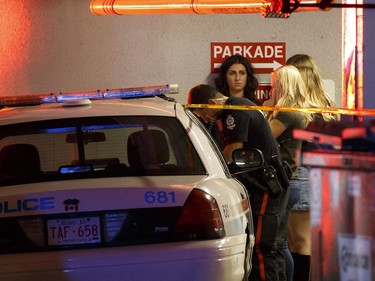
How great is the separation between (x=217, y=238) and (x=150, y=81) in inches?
258

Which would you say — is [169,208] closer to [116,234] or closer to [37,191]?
[116,234]

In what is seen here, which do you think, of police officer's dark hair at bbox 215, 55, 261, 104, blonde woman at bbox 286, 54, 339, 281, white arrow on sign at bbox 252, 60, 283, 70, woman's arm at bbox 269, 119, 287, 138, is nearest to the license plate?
blonde woman at bbox 286, 54, 339, 281

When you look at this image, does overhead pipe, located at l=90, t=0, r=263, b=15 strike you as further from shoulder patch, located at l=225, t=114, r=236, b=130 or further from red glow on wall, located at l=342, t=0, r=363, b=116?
shoulder patch, located at l=225, t=114, r=236, b=130

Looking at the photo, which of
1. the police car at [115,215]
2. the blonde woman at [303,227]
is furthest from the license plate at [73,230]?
the blonde woman at [303,227]

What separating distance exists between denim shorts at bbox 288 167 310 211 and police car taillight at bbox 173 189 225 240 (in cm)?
303

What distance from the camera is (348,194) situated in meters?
4.43

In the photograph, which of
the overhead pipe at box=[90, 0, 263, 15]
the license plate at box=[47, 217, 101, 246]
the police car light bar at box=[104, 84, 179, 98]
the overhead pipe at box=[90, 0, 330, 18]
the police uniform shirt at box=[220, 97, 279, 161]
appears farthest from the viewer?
the overhead pipe at box=[90, 0, 263, 15]

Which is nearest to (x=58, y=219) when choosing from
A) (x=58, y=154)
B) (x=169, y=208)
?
(x=169, y=208)

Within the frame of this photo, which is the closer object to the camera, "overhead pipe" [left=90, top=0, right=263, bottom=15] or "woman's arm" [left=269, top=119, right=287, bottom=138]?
"woman's arm" [left=269, top=119, right=287, bottom=138]

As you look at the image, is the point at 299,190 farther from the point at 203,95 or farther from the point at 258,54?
the point at 258,54

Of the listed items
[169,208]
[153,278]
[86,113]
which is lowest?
[153,278]

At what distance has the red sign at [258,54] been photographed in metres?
12.4

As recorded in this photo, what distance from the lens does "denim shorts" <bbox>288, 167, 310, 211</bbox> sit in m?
9.11

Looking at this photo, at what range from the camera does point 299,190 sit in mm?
9172
